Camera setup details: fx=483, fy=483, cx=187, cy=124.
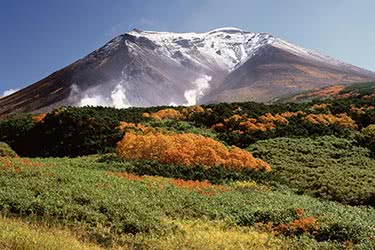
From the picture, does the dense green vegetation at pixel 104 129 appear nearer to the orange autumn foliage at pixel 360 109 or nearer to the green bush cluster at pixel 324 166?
the orange autumn foliage at pixel 360 109

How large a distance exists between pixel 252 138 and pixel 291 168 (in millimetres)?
7844

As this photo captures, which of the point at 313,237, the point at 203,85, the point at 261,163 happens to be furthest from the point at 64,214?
the point at 203,85

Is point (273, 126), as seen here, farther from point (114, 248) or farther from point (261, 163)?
point (114, 248)

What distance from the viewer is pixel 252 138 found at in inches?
1506

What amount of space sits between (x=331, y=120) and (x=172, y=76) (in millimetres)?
A: 115377

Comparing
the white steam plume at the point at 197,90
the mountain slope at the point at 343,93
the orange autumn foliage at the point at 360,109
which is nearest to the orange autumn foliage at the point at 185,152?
the orange autumn foliage at the point at 360,109

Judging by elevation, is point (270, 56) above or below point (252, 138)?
above

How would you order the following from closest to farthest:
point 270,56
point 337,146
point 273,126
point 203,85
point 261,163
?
point 261,163 < point 337,146 < point 273,126 < point 203,85 < point 270,56

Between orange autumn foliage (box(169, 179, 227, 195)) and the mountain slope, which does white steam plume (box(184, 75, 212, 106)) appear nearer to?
the mountain slope

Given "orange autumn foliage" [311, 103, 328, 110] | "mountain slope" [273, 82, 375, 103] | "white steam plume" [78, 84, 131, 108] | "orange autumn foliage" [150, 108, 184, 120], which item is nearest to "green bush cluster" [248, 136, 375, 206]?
"orange autumn foliage" [311, 103, 328, 110]

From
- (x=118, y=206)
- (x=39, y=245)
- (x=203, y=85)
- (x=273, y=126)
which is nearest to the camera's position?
(x=39, y=245)

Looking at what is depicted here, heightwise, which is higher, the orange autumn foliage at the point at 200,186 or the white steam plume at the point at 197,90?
the white steam plume at the point at 197,90

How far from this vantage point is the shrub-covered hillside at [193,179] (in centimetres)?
1472

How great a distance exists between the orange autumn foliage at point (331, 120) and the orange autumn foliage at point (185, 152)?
13196 millimetres
